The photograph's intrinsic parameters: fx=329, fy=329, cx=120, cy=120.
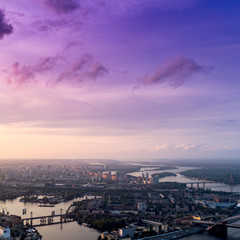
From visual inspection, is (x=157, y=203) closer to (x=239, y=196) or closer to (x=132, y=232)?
(x=239, y=196)

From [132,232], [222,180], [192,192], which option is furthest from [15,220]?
[222,180]

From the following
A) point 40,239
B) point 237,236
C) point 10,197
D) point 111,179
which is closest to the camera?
point 40,239

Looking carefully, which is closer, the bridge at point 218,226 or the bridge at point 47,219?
the bridge at point 218,226

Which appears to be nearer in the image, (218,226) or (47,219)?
(218,226)

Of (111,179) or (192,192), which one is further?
(111,179)

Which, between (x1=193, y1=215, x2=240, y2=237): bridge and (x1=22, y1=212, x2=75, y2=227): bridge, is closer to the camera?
(x1=193, y1=215, x2=240, y2=237): bridge

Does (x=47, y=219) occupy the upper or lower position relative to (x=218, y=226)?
lower

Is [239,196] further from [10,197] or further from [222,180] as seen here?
[10,197]

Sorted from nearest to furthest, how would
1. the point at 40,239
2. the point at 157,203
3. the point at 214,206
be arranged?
the point at 40,239
the point at 214,206
the point at 157,203

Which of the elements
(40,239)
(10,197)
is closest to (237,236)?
(40,239)
